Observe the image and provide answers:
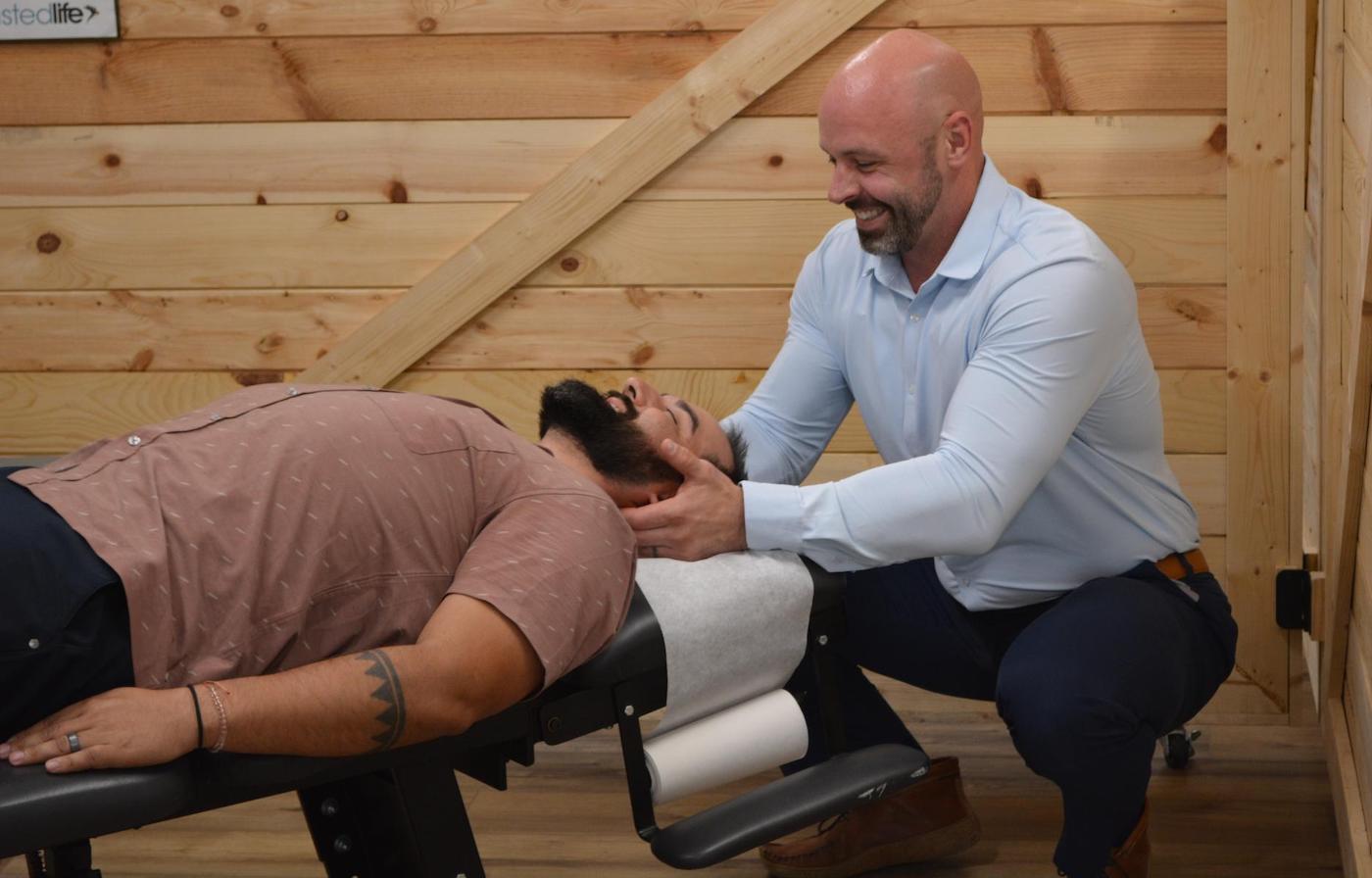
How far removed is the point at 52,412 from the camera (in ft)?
9.80

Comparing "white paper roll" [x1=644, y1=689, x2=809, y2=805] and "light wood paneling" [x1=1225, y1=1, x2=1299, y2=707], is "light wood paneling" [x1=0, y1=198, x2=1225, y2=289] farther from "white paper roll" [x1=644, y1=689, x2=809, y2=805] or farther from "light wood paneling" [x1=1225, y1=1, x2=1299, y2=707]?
"white paper roll" [x1=644, y1=689, x2=809, y2=805]

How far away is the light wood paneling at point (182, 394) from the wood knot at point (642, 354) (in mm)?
26

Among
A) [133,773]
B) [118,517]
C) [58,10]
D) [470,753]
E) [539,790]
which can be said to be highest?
[58,10]

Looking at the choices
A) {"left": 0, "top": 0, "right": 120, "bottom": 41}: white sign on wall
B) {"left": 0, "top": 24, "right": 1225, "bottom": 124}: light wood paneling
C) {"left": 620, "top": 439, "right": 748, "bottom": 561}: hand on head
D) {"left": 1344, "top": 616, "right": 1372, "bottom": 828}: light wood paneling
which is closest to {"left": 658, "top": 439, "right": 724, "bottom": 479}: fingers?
{"left": 620, "top": 439, "right": 748, "bottom": 561}: hand on head

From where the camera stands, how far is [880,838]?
7.47 ft

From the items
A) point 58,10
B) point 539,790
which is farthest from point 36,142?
point 539,790

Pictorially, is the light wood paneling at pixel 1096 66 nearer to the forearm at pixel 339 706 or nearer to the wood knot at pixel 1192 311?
the wood knot at pixel 1192 311

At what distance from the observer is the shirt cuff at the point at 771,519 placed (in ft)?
6.30

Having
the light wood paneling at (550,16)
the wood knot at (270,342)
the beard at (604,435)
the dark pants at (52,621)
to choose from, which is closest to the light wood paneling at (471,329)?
the wood knot at (270,342)

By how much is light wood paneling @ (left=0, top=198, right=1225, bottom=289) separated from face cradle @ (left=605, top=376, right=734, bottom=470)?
2.42ft

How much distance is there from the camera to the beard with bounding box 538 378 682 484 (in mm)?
1971

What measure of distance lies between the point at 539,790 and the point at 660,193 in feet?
3.51

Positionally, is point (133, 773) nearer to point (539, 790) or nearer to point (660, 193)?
point (539, 790)

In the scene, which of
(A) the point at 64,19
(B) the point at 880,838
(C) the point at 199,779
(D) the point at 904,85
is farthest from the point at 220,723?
(A) the point at 64,19
